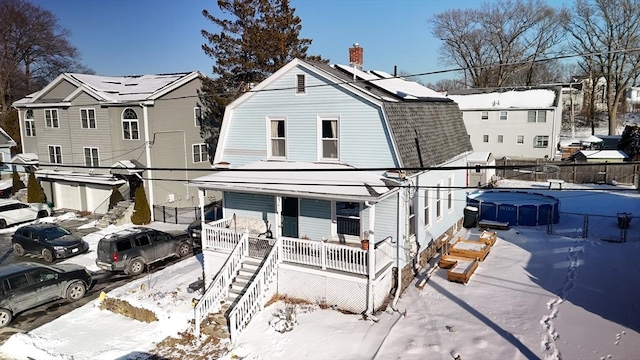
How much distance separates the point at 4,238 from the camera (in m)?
24.0

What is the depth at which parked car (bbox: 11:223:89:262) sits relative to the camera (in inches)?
779

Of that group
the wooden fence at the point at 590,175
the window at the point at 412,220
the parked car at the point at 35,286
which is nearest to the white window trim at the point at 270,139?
the window at the point at 412,220

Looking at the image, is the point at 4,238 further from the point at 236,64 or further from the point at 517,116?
the point at 517,116

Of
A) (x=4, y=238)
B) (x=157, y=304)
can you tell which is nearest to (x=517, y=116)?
(x=157, y=304)

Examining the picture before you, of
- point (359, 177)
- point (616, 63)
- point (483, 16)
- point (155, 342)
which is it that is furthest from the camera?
point (483, 16)

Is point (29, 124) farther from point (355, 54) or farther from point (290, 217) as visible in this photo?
point (355, 54)

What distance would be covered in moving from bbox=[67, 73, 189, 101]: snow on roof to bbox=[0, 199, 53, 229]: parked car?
8.14 m

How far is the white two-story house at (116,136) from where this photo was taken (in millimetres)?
26547

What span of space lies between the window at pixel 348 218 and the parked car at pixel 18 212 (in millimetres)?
21723

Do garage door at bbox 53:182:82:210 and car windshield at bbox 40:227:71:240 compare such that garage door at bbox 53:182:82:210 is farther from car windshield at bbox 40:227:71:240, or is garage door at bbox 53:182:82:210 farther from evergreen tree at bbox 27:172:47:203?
car windshield at bbox 40:227:71:240

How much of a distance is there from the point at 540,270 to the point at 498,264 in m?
1.37

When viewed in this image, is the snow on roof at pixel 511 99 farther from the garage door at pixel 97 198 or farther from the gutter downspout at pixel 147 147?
the garage door at pixel 97 198

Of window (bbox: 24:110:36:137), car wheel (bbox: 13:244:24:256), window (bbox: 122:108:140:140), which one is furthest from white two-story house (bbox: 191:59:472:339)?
window (bbox: 24:110:36:137)

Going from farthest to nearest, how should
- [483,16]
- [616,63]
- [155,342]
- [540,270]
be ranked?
[483,16] → [616,63] → [540,270] → [155,342]
